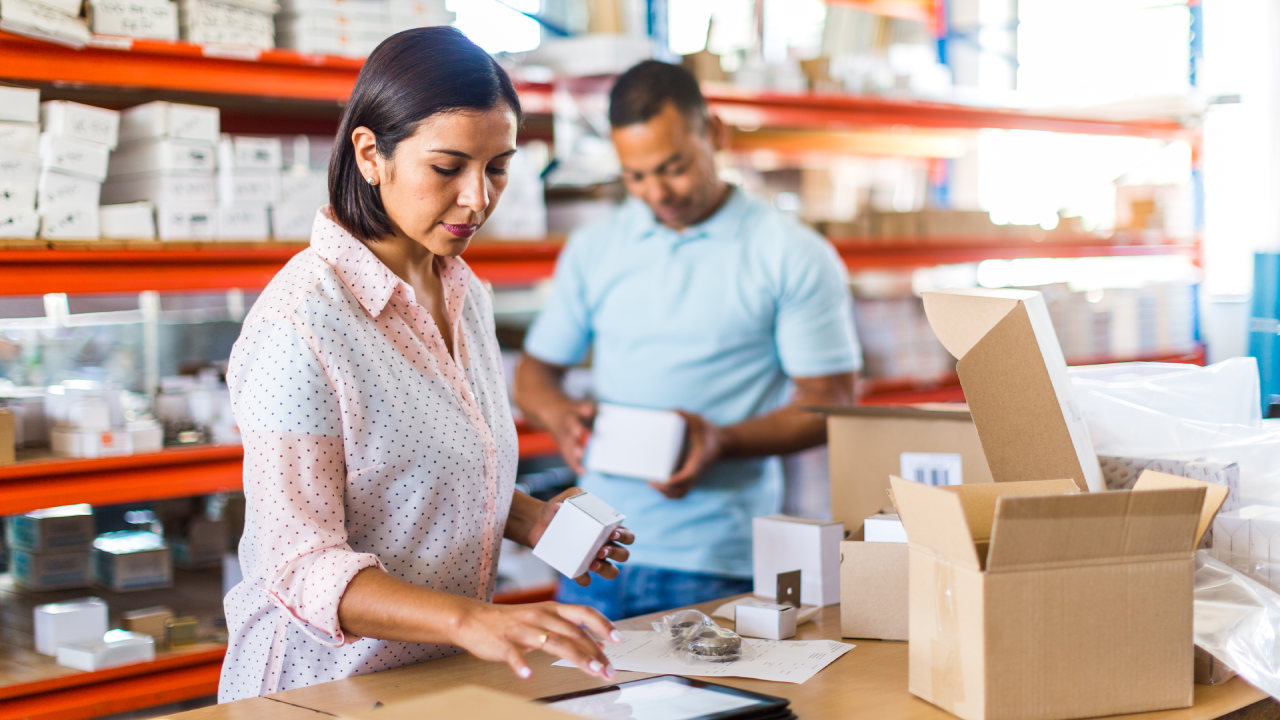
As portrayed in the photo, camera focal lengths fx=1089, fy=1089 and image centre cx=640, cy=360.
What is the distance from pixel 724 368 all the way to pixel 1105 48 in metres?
4.09

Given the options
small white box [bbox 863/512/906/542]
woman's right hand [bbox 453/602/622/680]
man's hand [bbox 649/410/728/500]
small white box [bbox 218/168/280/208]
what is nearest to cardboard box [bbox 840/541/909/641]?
small white box [bbox 863/512/906/542]

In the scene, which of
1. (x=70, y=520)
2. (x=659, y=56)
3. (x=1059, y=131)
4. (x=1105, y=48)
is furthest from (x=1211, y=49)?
(x=70, y=520)

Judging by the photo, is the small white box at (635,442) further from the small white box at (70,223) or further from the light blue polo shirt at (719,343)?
the small white box at (70,223)

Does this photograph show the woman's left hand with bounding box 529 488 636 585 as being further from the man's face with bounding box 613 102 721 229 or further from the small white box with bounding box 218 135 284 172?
the small white box with bounding box 218 135 284 172

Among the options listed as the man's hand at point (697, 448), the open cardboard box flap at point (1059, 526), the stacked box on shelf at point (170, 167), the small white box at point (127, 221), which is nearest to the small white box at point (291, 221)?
the stacked box on shelf at point (170, 167)

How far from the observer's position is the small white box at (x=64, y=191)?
7.61 feet

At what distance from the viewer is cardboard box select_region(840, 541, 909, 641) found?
5.08ft

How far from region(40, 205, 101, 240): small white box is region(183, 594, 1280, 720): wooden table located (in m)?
1.42

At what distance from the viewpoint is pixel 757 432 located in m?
2.31

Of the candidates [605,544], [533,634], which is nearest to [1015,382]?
[605,544]

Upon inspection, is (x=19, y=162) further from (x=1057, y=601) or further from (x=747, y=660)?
(x=1057, y=601)

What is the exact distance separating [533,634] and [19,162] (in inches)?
70.6

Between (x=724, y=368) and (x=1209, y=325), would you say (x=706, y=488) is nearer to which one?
(x=724, y=368)

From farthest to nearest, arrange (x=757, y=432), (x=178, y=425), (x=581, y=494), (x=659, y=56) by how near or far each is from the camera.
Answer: (x=659, y=56), (x=178, y=425), (x=757, y=432), (x=581, y=494)
